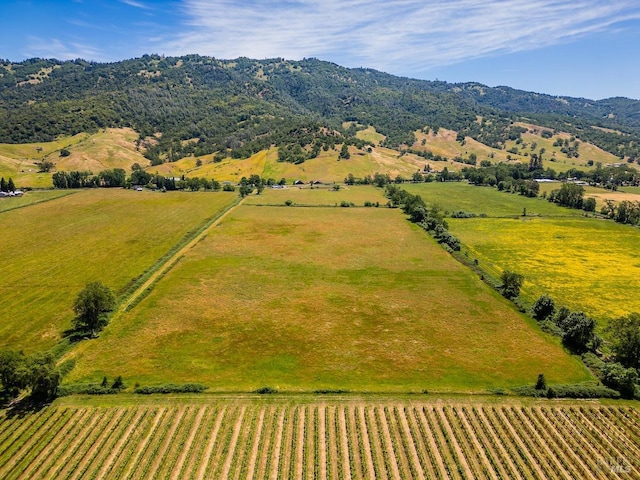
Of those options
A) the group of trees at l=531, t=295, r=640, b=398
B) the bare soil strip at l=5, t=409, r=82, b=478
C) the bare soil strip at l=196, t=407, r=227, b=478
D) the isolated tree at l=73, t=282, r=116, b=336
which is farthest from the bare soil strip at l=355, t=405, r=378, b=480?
the isolated tree at l=73, t=282, r=116, b=336

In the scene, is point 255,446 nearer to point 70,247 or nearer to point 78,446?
point 78,446

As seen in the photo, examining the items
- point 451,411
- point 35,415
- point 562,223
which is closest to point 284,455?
point 451,411

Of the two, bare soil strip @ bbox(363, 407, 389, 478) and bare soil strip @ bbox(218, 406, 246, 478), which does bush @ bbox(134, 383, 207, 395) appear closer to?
bare soil strip @ bbox(218, 406, 246, 478)

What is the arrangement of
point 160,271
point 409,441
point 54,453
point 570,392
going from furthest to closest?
point 160,271 < point 570,392 < point 409,441 < point 54,453

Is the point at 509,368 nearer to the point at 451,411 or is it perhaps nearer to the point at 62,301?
the point at 451,411

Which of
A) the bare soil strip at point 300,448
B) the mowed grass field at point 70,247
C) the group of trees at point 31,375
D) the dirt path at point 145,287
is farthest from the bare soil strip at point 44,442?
the bare soil strip at point 300,448

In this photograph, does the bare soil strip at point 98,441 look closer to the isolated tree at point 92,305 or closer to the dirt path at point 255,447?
the dirt path at point 255,447

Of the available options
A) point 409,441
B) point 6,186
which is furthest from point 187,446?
point 6,186
